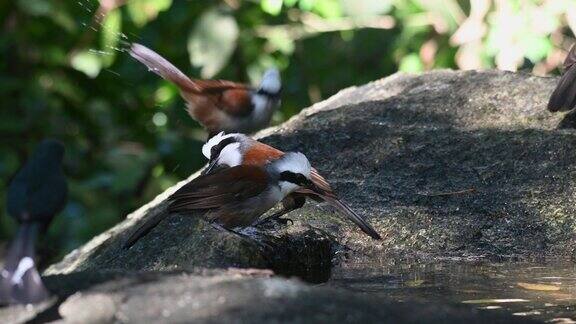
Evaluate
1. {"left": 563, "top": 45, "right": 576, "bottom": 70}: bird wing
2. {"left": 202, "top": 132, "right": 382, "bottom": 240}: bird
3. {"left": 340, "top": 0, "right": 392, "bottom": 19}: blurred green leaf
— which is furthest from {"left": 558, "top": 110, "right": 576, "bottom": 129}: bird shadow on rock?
{"left": 202, "top": 132, "right": 382, "bottom": 240}: bird

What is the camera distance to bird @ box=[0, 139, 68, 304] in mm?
2854

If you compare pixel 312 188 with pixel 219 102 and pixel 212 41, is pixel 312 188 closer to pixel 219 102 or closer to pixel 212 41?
pixel 219 102

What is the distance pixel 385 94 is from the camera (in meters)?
6.07

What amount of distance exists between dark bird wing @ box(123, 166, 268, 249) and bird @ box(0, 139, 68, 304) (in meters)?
1.35

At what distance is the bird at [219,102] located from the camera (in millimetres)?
6355

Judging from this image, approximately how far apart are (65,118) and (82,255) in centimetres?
333

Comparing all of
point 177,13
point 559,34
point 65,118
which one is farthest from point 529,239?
point 65,118

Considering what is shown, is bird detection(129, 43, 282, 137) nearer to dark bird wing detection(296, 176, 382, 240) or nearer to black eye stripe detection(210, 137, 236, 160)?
black eye stripe detection(210, 137, 236, 160)

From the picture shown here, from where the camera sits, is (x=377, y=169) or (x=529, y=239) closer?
(x=529, y=239)

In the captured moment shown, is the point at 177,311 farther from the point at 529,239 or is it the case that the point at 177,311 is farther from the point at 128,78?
the point at 128,78

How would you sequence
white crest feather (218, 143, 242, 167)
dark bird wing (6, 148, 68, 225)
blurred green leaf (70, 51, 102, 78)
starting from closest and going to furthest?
dark bird wing (6, 148, 68, 225) → white crest feather (218, 143, 242, 167) → blurred green leaf (70, 51, 102, 78)

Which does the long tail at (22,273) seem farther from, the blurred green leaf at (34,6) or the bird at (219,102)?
the blurred green leaf at (34,6)

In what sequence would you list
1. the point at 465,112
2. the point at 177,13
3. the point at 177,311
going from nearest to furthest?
the point at 177,311, the point at 465,112, the point at 177,13

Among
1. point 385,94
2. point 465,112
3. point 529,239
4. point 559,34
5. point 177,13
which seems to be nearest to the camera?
point 529,239
